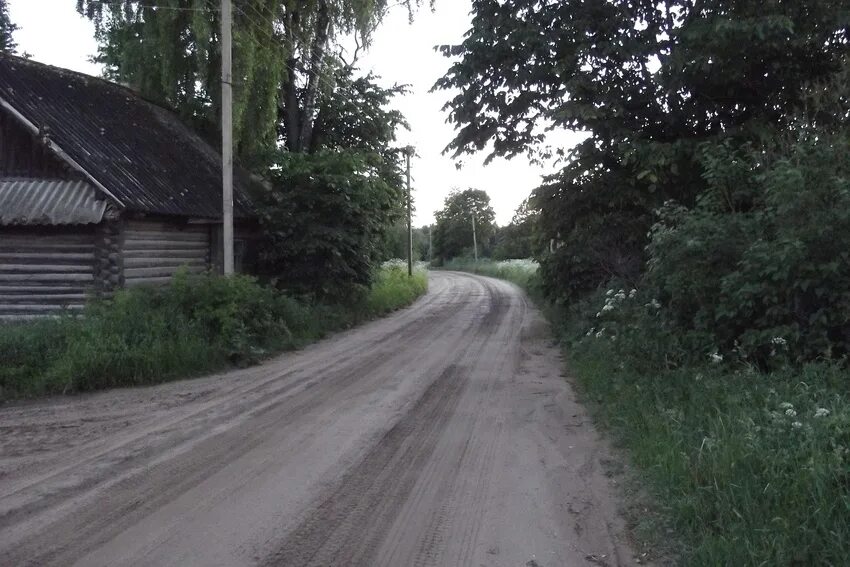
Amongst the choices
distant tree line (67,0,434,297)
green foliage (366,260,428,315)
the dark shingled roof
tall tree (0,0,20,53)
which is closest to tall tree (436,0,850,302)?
distant tree line (67,0,434,297)

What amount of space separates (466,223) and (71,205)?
85939 millimetres

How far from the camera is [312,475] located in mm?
6383

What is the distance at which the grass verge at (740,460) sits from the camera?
171 inches

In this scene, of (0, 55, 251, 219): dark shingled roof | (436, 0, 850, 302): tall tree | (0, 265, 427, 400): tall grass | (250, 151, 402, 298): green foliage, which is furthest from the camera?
(250, 151, 402, 298): green foliage

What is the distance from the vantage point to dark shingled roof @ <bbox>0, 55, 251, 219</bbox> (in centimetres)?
1441

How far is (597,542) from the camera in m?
5.00

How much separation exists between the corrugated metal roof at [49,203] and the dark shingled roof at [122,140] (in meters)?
0.48

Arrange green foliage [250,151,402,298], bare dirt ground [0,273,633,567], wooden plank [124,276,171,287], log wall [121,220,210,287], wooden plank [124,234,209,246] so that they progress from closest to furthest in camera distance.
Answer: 1. bare dirt ground [0,273,633,567]
2. wooden plank [124,276,171,287]
3. log wall [121,220,210,287]
4. wooden plank [124,234,209,246]
5. green foliage [250,151,402,298]

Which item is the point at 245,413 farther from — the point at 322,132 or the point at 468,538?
the point at 322,132

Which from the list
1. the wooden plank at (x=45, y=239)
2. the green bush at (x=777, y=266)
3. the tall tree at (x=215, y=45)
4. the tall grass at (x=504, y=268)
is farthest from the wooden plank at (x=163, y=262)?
the tall grass at (x=504, y=268)

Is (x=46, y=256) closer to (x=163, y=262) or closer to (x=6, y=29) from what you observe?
(x=163, y=262)

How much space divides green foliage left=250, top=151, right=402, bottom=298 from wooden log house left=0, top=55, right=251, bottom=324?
2561 millimetres

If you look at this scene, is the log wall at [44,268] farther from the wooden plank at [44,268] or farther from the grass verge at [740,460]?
the grass verge at [740,460]

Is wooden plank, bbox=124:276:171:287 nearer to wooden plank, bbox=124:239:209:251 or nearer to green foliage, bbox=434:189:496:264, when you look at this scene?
wooden plank, bbox=124:239:209:251
